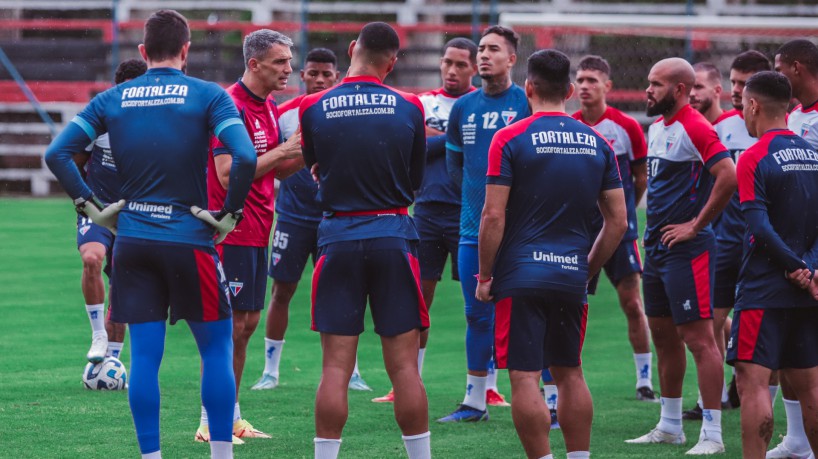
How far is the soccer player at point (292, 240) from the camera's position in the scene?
A: 27.5ft

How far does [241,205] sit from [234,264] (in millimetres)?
1257

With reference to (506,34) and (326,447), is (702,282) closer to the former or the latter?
(506,34)

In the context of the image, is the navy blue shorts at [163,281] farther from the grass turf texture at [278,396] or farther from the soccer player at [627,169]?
the soccer player at [627,169]

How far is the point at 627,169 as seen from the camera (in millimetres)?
8438

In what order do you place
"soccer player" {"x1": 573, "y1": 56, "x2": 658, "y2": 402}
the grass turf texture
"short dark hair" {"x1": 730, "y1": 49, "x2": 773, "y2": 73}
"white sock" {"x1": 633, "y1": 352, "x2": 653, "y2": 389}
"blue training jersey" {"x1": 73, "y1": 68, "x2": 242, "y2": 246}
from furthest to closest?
"white sock" {"x1": 633, "y1": 352, "x2": 653, "y2": 389}, "soccer player" {"x1": 573, "y1": 56, "x2": 658, "y2": 402}, "short dark hair" {"x1": 730, "y1": 49, "x2": 773, "y2": 73}, the grass turf texture, "blue training jersey" {"x1": 73, "y1": 68, "x2": 242, "y2": 246}

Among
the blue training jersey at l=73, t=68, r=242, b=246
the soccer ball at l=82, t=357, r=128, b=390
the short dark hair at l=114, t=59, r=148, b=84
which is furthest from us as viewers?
the short dark hair at l=114, t=59, r=148, b=84

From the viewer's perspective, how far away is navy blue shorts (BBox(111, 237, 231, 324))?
534 cm

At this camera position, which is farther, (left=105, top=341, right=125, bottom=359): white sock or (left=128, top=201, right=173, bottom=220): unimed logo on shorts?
(left=105, top=341, right=125, bottom=359): white sock

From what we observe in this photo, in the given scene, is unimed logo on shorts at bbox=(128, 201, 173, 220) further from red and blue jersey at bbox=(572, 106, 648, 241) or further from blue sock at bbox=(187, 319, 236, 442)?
red and blue jersey at bbox=(572, 106, 648, 241)

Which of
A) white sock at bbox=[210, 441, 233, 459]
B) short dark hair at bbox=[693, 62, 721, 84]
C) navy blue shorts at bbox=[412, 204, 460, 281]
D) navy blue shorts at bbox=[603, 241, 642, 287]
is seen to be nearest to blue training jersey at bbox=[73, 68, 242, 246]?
white sock at bbox=[210, 441, 233, 459]

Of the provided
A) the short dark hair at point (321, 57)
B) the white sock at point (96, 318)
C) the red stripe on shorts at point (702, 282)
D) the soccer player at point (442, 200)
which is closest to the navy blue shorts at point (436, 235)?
the soccer player at point (442, 200)

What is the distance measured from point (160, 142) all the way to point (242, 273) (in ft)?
5.03

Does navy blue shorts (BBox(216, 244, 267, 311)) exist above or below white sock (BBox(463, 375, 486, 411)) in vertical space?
above

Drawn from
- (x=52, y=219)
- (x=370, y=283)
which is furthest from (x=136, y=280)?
(x=52, y=219)
